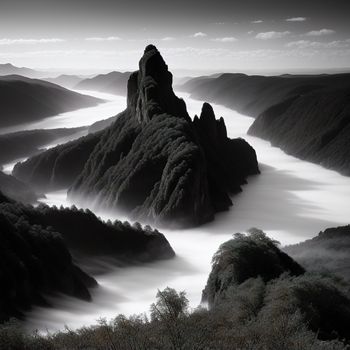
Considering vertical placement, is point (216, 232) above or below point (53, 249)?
below

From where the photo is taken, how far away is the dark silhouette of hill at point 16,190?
439ft

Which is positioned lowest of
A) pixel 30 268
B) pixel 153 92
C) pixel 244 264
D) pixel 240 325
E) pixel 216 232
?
pixel 216 232

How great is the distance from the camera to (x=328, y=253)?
2916 inches

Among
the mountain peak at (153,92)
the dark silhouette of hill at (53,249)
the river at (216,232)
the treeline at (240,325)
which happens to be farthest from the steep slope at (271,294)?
the mountain peak at (153,92)

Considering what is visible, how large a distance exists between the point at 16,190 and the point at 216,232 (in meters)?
59.7

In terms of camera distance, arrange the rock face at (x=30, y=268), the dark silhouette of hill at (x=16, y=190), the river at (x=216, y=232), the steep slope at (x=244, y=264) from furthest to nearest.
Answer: the dark silhouette of hill at (x=16, y=190), the river at (x=216, y=232), the rock face at (x=30, y=268), the steep slope at (x=244, y=264)

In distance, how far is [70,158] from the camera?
16312 centimetres

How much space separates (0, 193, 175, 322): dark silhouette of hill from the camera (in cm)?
5712

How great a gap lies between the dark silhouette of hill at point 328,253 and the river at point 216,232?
14.2 metres

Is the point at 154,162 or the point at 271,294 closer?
the point at 271,294

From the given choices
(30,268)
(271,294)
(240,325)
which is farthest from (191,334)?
(30,268)

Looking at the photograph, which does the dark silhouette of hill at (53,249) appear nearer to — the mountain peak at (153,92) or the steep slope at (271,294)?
the steep slope at (271,294)

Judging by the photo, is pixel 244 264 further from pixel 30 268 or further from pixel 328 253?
pixel 328 253

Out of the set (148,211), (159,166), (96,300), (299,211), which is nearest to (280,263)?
(96,300)
